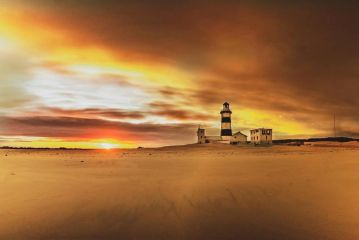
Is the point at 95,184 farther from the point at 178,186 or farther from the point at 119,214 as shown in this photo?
the point at 119,214

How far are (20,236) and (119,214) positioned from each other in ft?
6.36

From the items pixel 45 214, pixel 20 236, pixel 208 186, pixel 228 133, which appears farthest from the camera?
pixel 228 133

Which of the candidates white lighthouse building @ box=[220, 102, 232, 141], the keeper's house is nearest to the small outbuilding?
white lighthouse building @ box=[220, 102, 232, 141]

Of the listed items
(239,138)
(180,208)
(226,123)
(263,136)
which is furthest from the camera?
(239,138)

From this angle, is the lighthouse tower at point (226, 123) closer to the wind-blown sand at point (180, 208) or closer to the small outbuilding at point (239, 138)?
the small outbuilding at point (239, 138)

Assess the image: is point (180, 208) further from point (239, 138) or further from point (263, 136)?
point (239, 138)

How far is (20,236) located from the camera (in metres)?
6.22

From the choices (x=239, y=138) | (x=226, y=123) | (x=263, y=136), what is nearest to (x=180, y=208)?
(x=226, y=123)

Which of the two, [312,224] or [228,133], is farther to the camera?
[228,133]

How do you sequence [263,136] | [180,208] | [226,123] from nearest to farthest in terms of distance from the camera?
[180,208] < [226,123] < [263,136]

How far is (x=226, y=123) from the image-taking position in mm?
65312

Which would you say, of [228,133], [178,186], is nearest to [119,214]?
[178,186]

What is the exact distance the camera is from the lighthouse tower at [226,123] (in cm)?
6550

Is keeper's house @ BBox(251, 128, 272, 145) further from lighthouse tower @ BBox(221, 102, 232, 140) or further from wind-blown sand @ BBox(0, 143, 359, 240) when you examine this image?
wind-blown sand @ BBox(0, 143, 359, 240)
